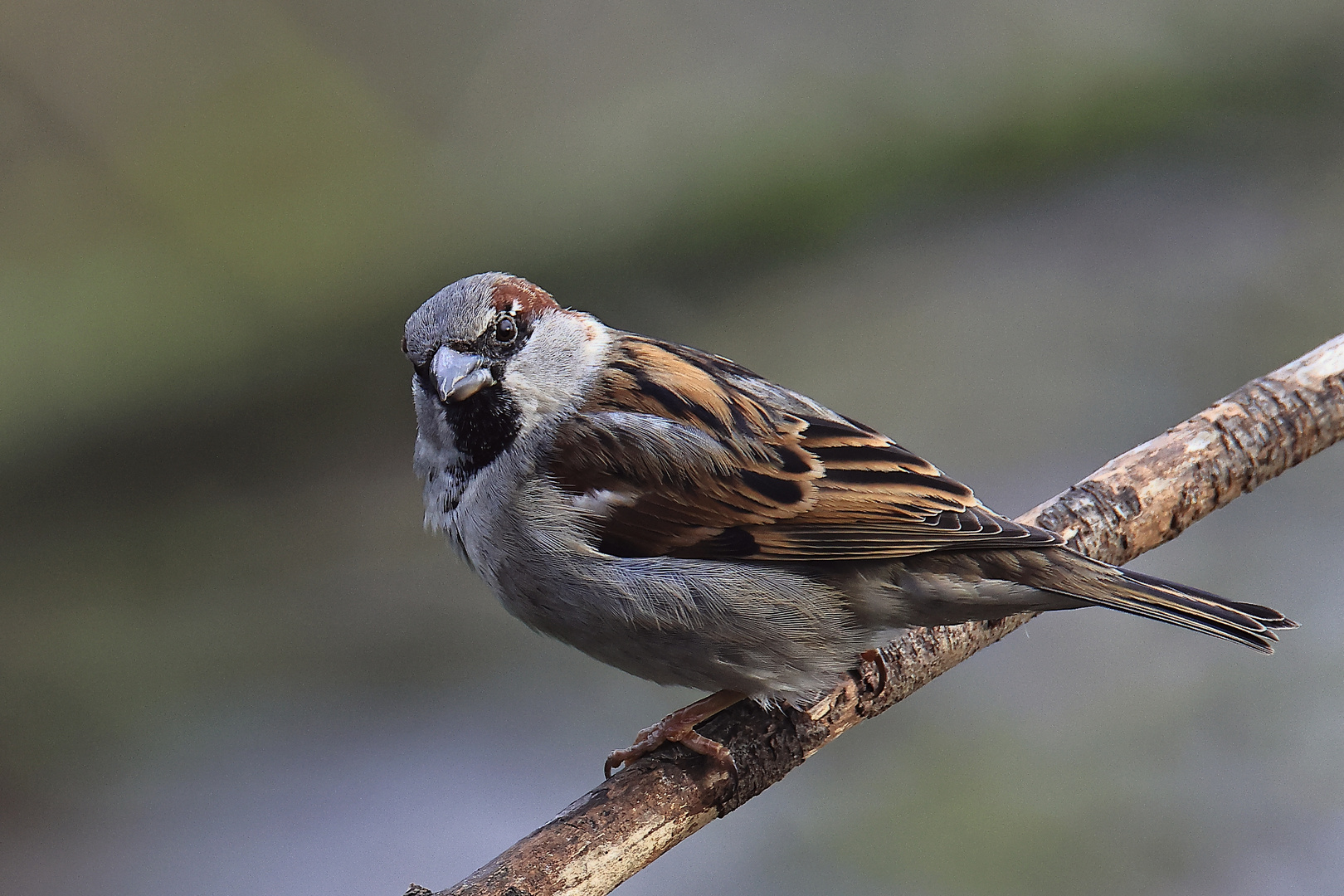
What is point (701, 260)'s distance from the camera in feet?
21.0

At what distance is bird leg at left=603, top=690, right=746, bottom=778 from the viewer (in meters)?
2.63

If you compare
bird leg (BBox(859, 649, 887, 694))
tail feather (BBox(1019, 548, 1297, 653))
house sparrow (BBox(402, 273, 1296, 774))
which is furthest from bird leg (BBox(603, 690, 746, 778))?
tail feather (BBox(1019, 548, 1297, 653))

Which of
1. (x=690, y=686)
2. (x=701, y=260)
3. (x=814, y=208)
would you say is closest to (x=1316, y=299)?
(x=814, y=208)

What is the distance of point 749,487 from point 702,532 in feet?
0.45

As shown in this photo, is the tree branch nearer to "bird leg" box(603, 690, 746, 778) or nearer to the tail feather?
"bird leg" box(603, 690, 746, 778)

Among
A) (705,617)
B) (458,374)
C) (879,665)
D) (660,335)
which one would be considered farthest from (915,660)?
(660,335)

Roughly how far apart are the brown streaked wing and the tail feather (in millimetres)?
86

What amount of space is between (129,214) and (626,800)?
14.6 feet

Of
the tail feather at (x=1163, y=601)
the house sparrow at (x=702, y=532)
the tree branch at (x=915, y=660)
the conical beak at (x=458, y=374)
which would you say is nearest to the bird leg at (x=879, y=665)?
the tree branch at (x=915, y=660)

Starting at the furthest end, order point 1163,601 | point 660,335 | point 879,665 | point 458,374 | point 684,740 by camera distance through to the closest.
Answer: point 660,335, point 879,665, point 458,374, point 684,740, point 1163,601

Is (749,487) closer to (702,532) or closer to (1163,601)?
(702,532)

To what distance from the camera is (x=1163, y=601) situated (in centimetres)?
250

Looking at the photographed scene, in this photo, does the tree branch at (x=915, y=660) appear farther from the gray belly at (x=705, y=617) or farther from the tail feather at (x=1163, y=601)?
the tail feather at (x=1163, y=601)

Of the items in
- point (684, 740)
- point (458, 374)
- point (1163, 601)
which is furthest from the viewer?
point (458, 374)
